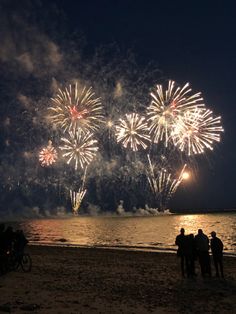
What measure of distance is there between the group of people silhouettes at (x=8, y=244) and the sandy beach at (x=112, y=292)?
2.53 ft

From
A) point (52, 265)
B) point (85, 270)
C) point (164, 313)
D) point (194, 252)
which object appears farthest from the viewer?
point (52, 265)

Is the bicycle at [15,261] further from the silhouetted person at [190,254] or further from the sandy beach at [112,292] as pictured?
the silhouetted person at [190,254]

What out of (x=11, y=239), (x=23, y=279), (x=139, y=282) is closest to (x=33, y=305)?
(x=23, y=279)

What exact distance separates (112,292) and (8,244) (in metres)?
6.67

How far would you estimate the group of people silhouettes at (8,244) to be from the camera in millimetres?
18156

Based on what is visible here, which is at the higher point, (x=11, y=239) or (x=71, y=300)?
(x=11, y=239)

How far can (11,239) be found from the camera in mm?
18719

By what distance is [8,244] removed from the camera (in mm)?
18562

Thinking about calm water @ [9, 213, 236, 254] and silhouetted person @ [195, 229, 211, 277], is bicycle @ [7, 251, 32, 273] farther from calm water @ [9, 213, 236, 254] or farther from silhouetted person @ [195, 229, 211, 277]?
calm water @ [9, 213, 236, 254]

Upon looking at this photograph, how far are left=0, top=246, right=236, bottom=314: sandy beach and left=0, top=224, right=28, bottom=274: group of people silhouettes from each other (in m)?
0.77

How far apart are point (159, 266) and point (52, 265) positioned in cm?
637

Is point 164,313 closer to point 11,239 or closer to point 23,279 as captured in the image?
point 23,279

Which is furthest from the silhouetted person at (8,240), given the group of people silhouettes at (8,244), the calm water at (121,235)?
the calm water at (121,235)

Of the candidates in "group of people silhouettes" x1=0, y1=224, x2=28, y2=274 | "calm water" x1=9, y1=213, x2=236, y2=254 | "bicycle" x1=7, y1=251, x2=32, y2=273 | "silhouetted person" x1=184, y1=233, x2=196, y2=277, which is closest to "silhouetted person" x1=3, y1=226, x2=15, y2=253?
"group of people silhouettes" x1=0, y1=224, x2=28, y2=274
